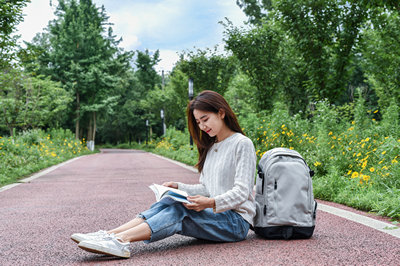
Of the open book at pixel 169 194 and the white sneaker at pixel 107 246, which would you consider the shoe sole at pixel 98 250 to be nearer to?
the white sneaker at pixel 107 246

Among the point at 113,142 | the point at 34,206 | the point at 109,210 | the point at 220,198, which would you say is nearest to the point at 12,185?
the point at 34,206

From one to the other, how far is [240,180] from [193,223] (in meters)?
0.51

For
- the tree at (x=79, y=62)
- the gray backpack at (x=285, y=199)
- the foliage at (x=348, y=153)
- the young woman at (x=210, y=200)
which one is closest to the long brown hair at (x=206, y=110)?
the young woman at (x=210, y=200)

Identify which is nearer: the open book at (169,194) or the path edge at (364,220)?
the open book at (169,194)

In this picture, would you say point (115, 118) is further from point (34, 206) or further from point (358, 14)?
point (34, 206)

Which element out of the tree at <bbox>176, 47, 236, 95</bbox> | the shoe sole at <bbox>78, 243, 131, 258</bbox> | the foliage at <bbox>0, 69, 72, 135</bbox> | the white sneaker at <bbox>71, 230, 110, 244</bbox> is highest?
the tree at <bbox>176, 47, 236, 95</bbox>

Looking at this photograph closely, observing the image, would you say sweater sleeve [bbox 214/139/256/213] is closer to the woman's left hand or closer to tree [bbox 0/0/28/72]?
the woman's left hand

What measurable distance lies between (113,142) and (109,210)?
5792cm

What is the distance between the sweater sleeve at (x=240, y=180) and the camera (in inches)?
118

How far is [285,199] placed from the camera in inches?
130

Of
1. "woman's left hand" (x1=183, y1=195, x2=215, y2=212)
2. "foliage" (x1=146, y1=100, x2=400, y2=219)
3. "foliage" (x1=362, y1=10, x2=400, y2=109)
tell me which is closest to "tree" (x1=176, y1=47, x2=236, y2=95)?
"foliage" (x1=362, y1=10, x2=400, y2=109)

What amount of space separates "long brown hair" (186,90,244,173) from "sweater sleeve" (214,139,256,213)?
24 centimetres

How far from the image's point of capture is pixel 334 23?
479 inches

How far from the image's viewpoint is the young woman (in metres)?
2.90
